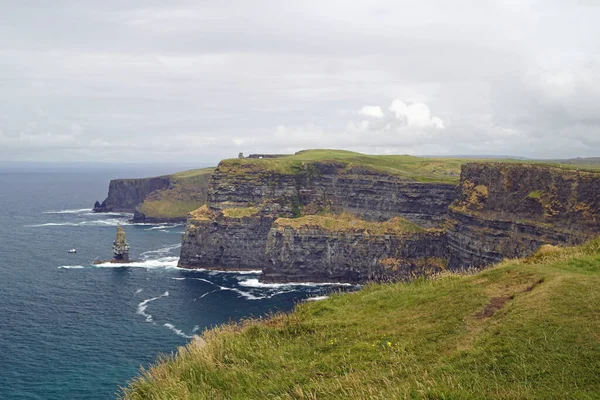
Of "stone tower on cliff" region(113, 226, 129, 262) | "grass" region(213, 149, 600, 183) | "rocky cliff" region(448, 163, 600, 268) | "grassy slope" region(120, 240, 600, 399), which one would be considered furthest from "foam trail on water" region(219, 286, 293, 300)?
"grassy slope" region(120, 240, 600, 399)

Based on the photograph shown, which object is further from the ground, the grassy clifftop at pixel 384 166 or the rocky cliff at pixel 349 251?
the grassy clifftop at pixel 384 166

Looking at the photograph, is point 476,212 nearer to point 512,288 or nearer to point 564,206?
point 564,206

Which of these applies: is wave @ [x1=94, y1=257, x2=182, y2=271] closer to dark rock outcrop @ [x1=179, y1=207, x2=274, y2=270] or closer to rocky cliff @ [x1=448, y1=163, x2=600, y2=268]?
dark rock outcrop @ [x1=179, y1=207, x2=274, y2=270]

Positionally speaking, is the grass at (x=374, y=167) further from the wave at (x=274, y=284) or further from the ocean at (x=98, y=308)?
the wave at (x=274, y=284)

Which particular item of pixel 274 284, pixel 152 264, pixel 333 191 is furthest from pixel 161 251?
pixel 333 191

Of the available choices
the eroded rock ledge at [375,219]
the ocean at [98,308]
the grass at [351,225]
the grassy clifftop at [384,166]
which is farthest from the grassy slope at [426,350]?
the grassy clifftop at [384,166]

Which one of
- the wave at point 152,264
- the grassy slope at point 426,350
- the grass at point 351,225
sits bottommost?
the wave at point 152,264
